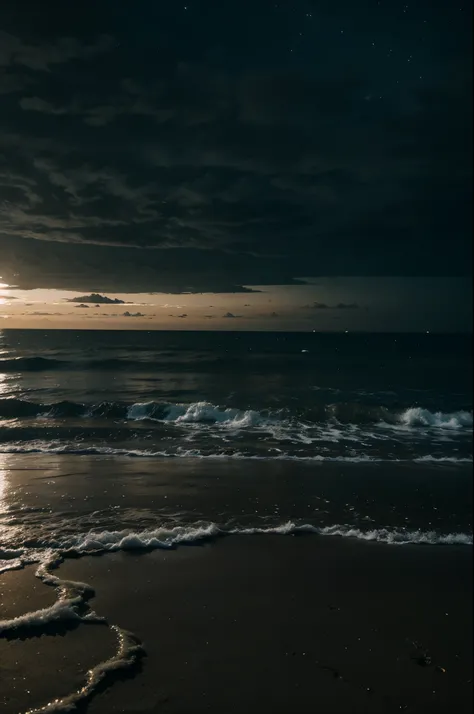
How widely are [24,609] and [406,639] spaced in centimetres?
520

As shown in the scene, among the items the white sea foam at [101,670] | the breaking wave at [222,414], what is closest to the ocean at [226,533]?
the white sea foam at [101,670]

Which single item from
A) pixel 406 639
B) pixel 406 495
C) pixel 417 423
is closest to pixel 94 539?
pixel 406 639

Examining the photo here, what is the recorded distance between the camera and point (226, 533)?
944 cm

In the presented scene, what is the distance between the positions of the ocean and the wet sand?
0.03m

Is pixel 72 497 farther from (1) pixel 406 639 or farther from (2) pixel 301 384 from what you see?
(2) pixel 301 384

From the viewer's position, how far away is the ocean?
5723mm

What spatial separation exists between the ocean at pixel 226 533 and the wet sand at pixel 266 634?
0.10 ft

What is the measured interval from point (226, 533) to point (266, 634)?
11.0ft

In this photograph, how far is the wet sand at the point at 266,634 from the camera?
5152 millimetres

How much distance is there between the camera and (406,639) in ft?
19.6

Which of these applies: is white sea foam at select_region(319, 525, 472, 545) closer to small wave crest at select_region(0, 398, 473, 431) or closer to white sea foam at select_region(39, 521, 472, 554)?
white sea foam at select_region(39, 521, 472, 554)

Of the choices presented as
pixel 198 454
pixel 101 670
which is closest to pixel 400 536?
pixel 101 670

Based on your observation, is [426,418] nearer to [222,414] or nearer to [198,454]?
[222,414]

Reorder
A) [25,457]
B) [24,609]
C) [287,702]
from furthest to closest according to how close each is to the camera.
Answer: [25,457]
[24,609]
[287,702]
